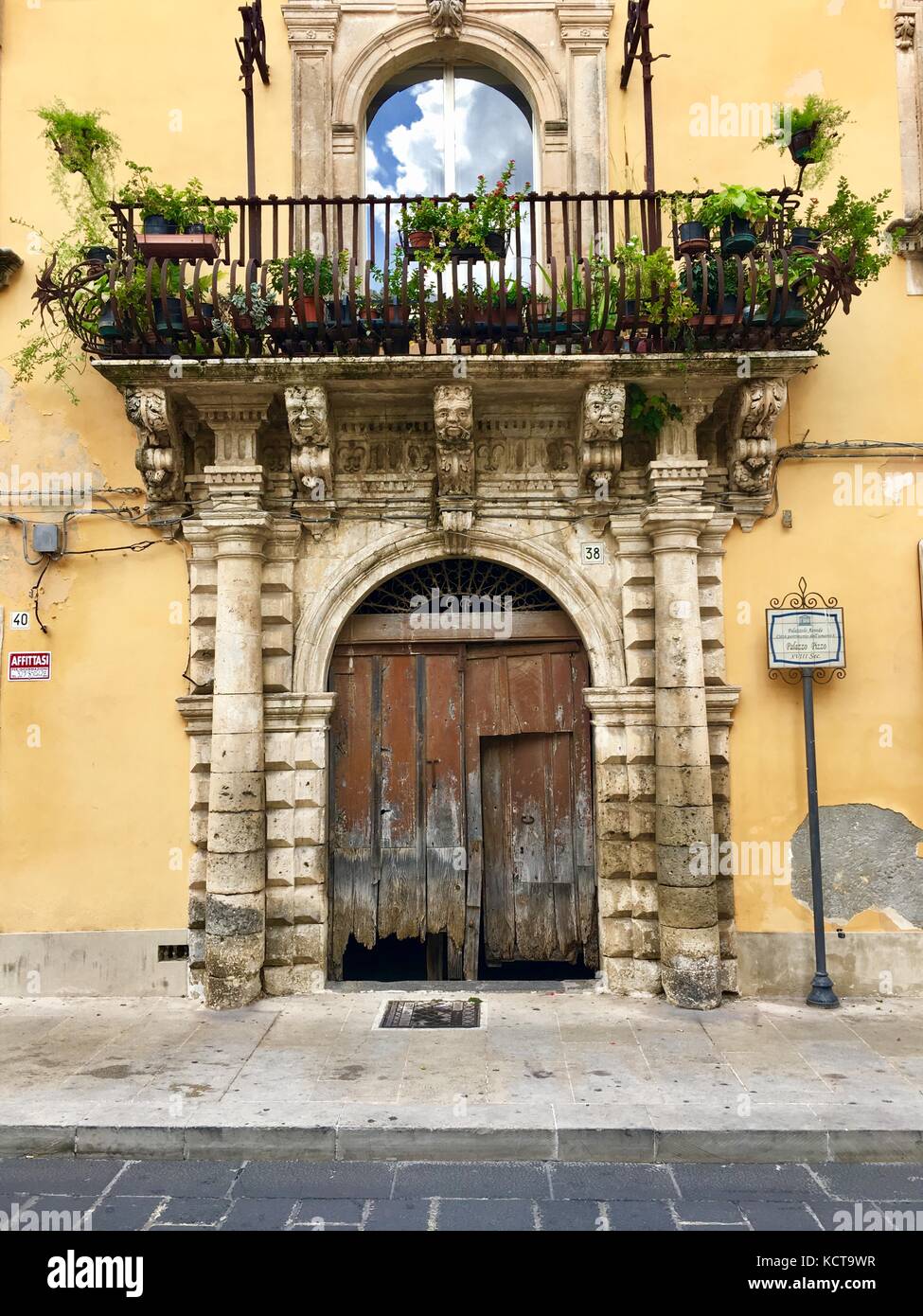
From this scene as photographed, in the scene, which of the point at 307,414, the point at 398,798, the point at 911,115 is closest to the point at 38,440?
the point at 307,414

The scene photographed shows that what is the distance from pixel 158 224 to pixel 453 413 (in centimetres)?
247

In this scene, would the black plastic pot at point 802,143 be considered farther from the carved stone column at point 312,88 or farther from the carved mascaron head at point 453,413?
the carved stone column at point 312,88

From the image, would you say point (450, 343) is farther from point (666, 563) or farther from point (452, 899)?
point (452, 899)

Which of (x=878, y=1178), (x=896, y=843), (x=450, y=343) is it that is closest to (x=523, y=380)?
(x=450, y=343)

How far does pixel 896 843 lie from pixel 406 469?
469 cm

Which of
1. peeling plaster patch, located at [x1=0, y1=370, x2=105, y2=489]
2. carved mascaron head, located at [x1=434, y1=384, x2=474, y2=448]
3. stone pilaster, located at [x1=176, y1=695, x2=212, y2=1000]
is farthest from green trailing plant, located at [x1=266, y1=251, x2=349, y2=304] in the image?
stone pilaster, located at [x1=176, y1=695, x2=212, y2=1000]

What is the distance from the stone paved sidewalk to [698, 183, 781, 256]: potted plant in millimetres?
5322

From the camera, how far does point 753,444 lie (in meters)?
6.65

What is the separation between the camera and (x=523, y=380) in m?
6.38

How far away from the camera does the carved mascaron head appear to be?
6.35 metres

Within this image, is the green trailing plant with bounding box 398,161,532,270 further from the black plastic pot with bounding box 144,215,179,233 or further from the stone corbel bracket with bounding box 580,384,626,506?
the black plastic pot with bounding box 144,215,179,233

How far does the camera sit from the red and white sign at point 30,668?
6.95m

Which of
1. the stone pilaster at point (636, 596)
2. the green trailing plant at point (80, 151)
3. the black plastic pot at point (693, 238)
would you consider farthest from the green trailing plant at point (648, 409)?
the green trailing plant at point (80, 151)

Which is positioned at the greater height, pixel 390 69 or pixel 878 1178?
pixel 390 69
